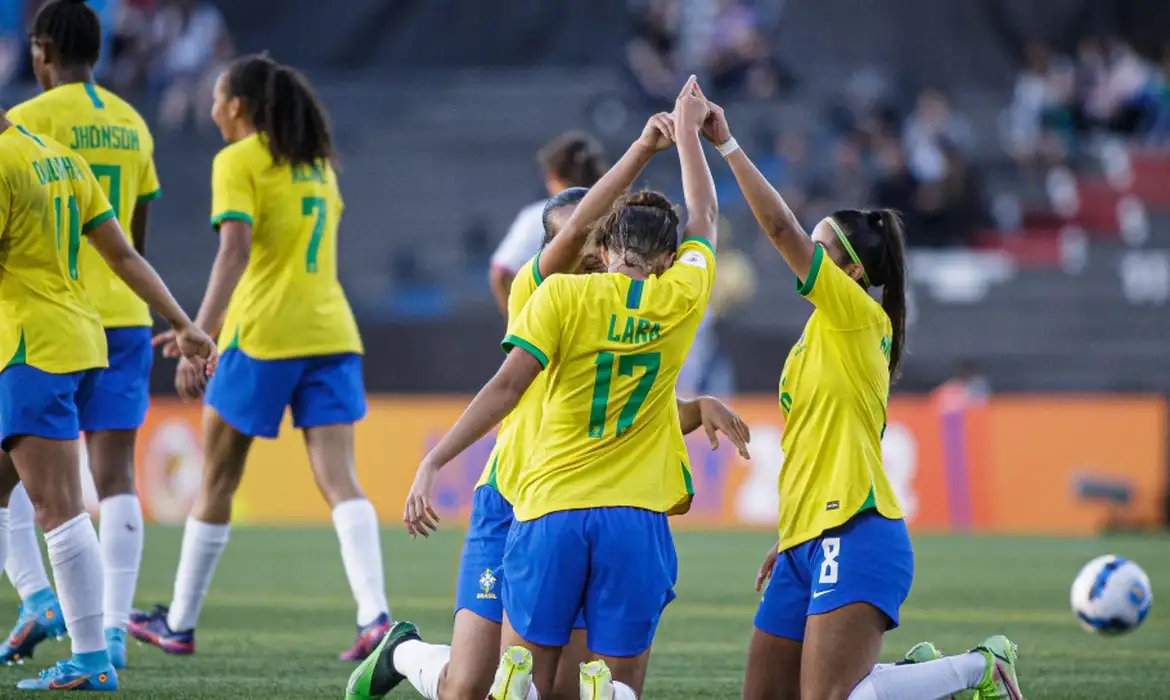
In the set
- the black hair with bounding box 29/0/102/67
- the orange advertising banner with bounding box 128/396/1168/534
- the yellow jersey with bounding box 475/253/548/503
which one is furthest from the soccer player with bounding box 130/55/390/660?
the orange advertising banner with bounding box 128/396/1168/534

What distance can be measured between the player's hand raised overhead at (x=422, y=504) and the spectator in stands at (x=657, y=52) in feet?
60.0

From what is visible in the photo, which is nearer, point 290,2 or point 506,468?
point 506,468

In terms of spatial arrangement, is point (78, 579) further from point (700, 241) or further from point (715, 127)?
point (715, 127)

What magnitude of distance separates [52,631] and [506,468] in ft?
8.77

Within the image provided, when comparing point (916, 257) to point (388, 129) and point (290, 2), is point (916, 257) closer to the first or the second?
point (388, 129)

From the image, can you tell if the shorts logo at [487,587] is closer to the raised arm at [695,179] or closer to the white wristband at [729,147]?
the raised arm at [695,179]

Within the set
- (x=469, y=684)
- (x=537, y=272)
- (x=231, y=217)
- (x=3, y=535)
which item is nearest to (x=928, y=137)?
(x=231, y=217)

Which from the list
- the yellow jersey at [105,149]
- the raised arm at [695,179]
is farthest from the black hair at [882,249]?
the yellow jersey at [105,149]

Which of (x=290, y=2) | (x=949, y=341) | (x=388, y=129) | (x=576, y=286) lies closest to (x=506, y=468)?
(x=576, y=286)

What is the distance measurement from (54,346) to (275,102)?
186cm

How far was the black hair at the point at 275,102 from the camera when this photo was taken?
763 centimetres

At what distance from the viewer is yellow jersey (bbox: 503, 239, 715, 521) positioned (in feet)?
16.4

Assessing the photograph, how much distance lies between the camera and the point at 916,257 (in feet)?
71.7

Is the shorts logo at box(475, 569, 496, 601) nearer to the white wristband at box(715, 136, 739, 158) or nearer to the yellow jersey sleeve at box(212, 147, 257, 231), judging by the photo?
the white wristband at box(715, 136, 739, 158)
